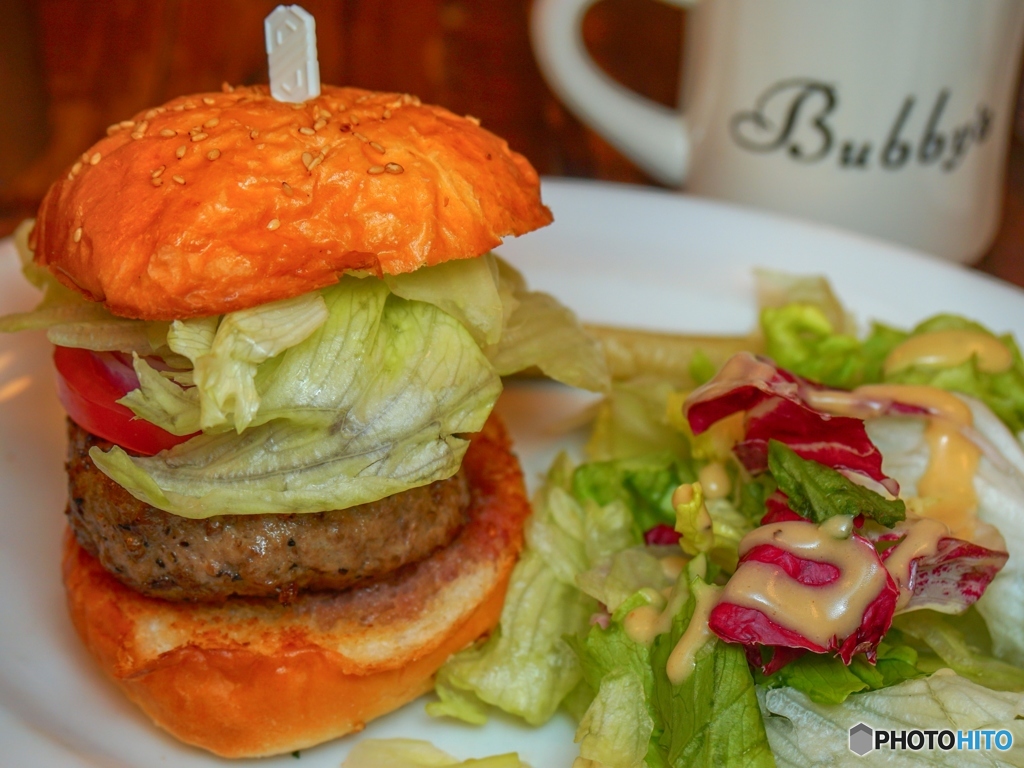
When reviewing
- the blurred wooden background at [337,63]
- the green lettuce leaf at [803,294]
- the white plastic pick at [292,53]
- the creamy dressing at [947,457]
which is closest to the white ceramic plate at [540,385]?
the green lettuce leaf at [803,294]

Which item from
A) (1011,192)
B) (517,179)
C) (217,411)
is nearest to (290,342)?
(217,411)

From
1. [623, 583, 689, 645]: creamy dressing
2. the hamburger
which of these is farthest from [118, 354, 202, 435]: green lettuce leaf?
[623, 583, 689, 645]: creamy dressing

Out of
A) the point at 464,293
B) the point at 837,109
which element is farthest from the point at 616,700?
the point at 837,109

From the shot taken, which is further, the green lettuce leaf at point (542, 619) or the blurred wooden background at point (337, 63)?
the blurred wooden background at point (337, 63)

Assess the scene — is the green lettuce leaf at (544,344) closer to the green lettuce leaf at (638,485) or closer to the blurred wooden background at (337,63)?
the green lettuce leaf at (638,485)

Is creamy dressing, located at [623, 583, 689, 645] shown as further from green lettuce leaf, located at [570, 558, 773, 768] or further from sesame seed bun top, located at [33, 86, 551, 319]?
sesame seed bun top, located at [33, 86, 551, 319]

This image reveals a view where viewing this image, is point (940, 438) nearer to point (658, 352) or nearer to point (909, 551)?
point (909, 551)
